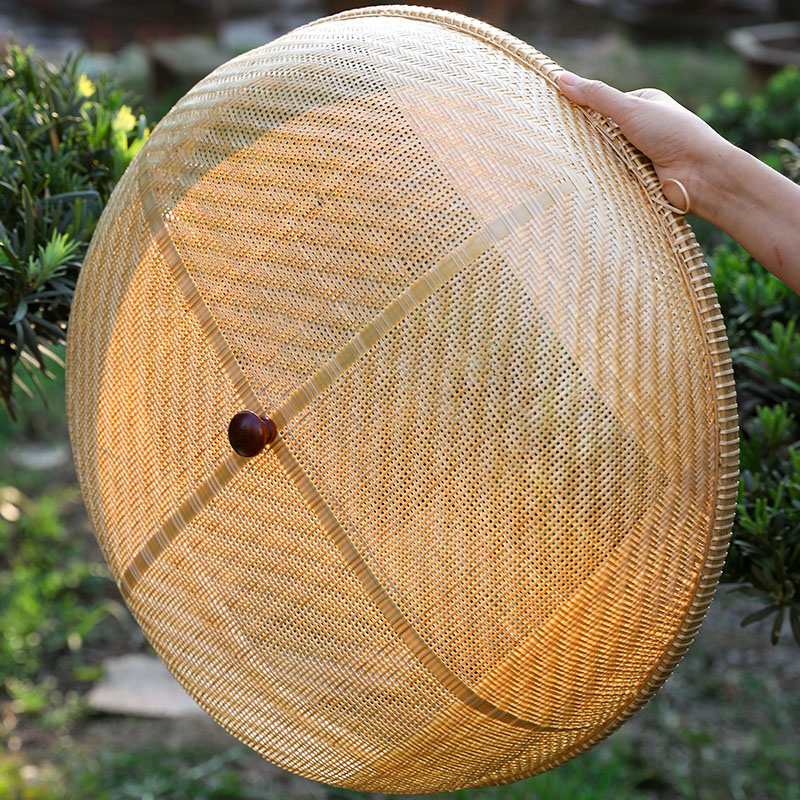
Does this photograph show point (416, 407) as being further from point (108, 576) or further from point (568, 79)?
point (108, 576)

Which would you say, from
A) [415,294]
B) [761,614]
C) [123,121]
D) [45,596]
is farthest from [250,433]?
[45,596]

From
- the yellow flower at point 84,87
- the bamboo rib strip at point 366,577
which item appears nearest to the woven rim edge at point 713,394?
the bamboo rib strip at point 366,577

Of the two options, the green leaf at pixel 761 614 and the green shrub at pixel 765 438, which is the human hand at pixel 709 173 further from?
the green leaf at pixel 761 614

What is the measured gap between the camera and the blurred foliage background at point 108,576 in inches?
67.0

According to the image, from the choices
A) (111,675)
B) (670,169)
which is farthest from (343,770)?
(111,675)

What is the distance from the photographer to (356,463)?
1227mm

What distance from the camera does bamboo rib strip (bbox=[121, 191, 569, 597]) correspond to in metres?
1.21

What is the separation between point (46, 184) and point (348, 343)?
0.85 m

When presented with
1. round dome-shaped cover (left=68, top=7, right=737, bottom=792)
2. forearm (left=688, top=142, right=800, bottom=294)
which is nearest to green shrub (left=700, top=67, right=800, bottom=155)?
forearm (left=688, top=142, right=800, bottom=294)

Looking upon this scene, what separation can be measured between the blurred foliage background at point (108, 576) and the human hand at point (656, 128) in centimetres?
59

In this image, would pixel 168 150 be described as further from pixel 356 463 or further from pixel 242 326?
pixel 356 463

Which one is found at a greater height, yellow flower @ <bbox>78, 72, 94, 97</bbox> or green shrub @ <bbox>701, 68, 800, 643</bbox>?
yellow flower @ <bbox>78, 72, 94, 97</bbox>

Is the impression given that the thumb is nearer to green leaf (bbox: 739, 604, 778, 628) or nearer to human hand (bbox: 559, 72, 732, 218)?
human hand (bbox: 559, 72, 732, 218)

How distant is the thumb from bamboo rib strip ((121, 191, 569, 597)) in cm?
22
